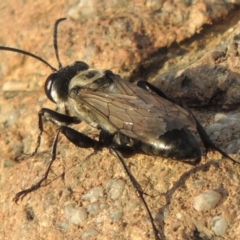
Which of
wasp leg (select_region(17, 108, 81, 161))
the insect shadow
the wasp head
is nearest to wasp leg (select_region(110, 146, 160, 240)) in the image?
the insect shadow

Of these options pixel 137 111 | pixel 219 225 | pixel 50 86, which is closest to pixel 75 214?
pixel 137 111

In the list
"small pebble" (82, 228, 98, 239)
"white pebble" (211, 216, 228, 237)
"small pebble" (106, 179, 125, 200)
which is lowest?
"white pebble" (211, 216, 228, 237)

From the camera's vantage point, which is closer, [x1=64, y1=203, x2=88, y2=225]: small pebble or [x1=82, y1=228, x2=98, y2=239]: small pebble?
[x1=82, y1=228, x2=98, y2=239]: small pebble

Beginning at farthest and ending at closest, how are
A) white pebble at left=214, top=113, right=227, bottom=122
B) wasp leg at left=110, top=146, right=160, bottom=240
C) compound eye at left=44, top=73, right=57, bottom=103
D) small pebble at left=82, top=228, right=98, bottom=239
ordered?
compound eye at left=44, top=73, right=57, bottom=103
white pebble at left=214, top=113, right=227, bottom=122
small pebble at left=82, top=228, right=98, bottom=239
wasp leg at left=110, top=146, right=160, bottom=240

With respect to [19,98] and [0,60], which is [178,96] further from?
[0,60]

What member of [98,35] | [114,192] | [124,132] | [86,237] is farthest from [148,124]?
[98,35]

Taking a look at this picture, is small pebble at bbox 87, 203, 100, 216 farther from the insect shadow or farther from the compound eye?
the compound eye
